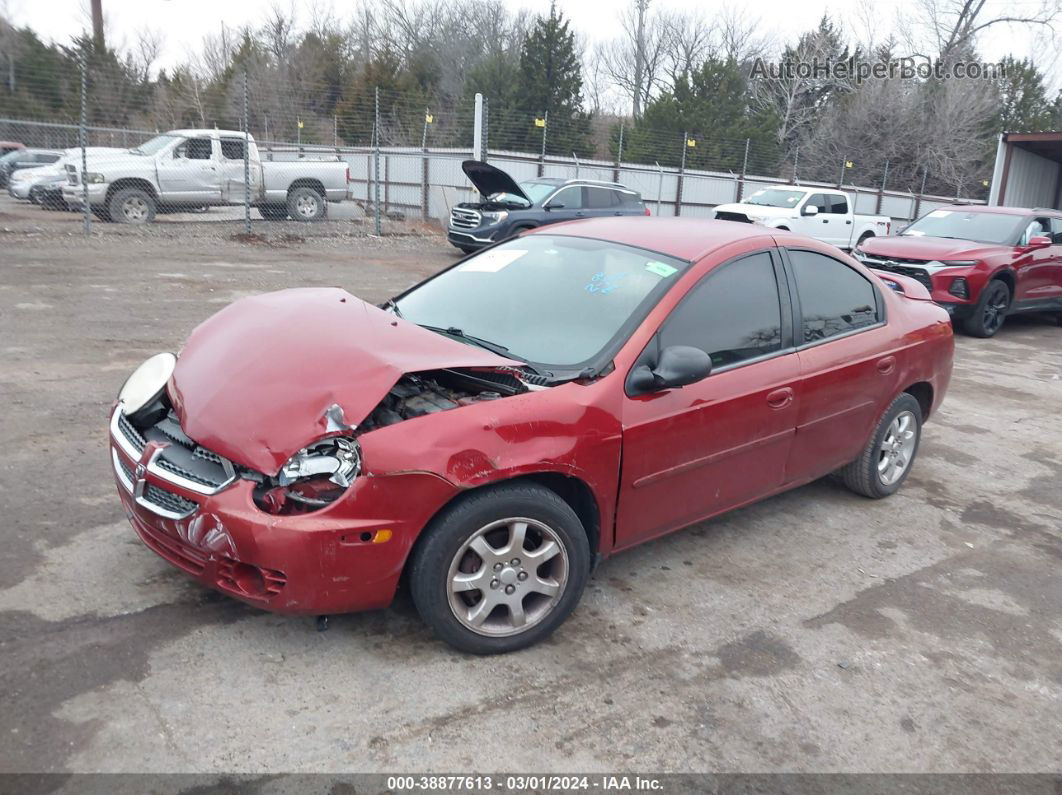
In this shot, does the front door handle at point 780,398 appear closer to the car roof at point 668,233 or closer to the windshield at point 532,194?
the car roof at point 668,233

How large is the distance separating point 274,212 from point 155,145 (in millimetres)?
2698

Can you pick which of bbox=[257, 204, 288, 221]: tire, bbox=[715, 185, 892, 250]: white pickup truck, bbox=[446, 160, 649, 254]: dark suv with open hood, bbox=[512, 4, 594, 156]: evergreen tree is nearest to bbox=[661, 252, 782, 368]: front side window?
bbox=[446, 160, 649, 254]: dark suv with open hood

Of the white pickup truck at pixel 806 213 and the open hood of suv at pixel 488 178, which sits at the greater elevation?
the open hood of suv at pixel 488 178

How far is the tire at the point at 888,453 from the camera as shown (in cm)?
488

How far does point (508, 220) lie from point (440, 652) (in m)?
12.2

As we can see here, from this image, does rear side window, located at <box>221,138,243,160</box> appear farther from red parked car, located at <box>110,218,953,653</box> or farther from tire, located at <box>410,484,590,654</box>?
tire, located at <box>410,484,590,654</box>

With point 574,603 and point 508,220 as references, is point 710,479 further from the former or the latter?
point 508,220

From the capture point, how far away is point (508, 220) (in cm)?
1478

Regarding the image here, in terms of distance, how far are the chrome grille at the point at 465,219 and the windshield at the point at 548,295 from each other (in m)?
11.0

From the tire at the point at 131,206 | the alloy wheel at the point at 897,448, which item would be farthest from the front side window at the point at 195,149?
the alloy wheel at the point at 897,448

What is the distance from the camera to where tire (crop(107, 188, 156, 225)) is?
15.9 meters

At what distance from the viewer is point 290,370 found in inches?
125

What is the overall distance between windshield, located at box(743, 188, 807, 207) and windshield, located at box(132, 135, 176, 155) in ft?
39.5

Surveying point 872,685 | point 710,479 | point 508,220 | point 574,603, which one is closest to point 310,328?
point 574,603
